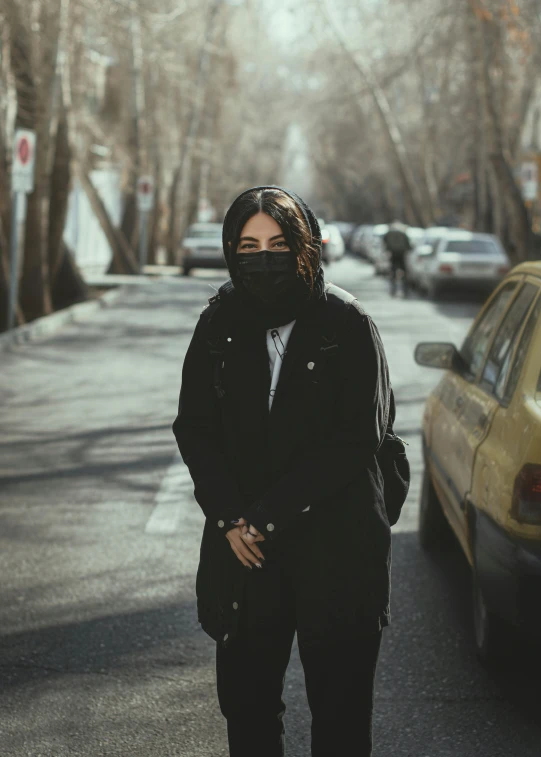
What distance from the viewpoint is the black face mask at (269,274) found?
2906mm

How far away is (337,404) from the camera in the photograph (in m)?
2.98

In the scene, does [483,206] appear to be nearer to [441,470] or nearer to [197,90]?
[197,90]

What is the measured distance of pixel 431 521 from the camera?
6.45 m

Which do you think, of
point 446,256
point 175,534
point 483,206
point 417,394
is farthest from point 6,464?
point 483,206

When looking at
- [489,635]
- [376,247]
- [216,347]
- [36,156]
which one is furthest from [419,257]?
[216,347]

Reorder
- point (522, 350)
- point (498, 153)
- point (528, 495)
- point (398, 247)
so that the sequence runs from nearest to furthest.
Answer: point (528, 495)
point (522, 350)
point (498, 153)
point (398, 247)

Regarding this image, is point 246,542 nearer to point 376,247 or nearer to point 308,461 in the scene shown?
point 308,461

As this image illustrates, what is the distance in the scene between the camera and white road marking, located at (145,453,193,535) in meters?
6.98

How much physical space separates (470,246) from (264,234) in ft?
88.7

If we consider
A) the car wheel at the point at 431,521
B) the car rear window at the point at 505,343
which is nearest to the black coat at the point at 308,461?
the car rear window at the point at 505,343

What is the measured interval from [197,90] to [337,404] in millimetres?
39019

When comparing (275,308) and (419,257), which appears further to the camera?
(419,257)

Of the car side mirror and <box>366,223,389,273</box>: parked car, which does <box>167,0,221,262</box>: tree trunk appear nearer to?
<box>366,223,389,273</box>: parked car

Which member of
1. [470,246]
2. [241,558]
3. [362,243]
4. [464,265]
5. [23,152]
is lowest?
[362,243]
